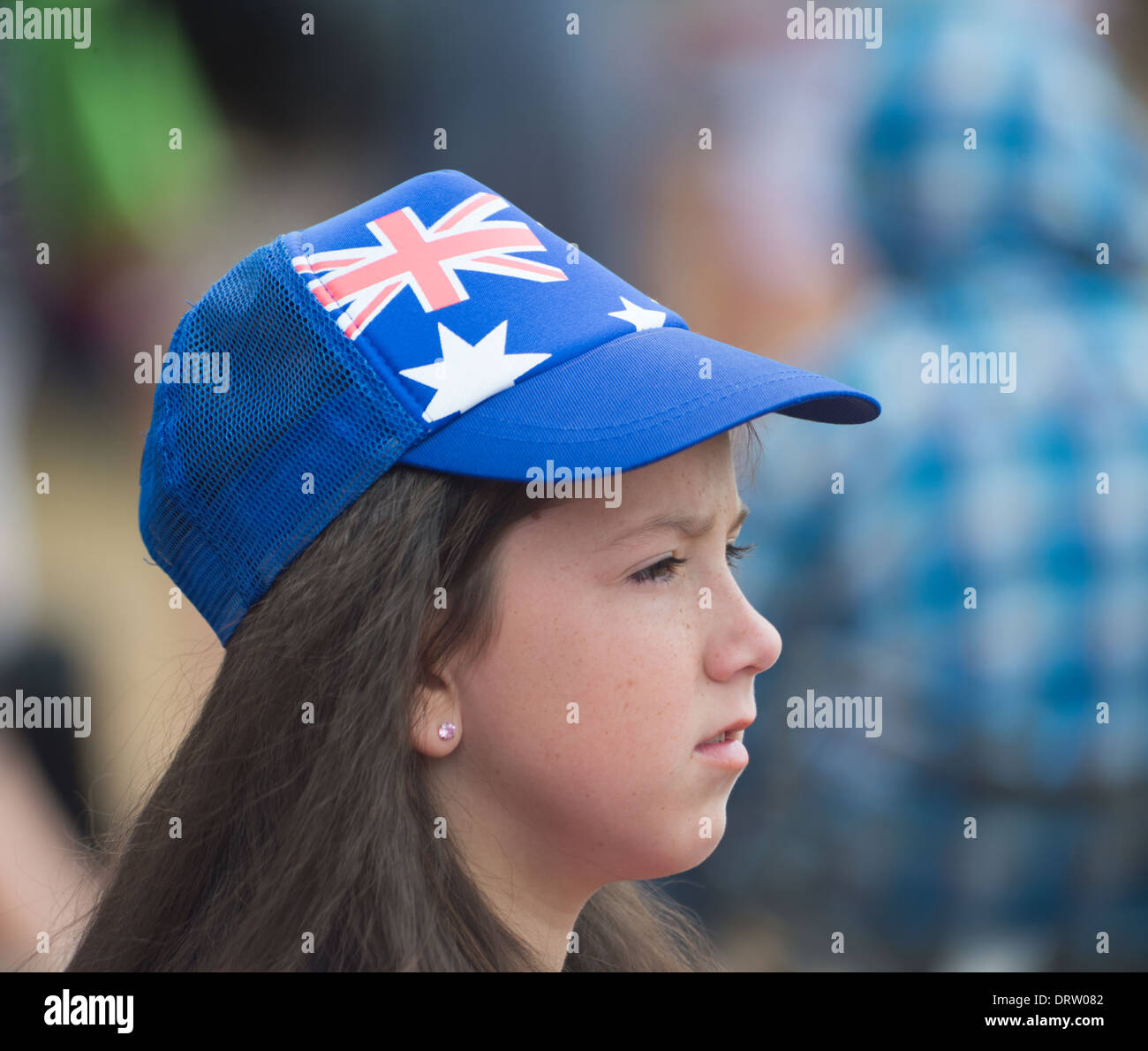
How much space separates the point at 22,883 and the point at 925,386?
8.95 feet

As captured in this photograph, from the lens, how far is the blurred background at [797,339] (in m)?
2.94

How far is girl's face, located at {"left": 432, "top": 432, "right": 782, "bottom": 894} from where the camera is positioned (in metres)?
1.21

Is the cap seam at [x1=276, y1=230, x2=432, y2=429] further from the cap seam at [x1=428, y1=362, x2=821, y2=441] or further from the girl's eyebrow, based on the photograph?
the girl's eyebrow

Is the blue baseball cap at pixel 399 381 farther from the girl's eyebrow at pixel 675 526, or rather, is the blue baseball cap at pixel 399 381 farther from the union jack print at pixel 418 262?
the girl's eyebrow at pixel 675 526

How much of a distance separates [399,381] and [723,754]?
559 millimetres

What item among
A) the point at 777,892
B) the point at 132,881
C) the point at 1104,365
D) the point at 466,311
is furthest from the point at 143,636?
the point at 1104,365

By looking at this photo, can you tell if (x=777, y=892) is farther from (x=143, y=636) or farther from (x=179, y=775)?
(x=179, y=775)

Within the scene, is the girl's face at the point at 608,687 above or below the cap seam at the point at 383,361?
below

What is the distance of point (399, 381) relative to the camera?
1.20 metres

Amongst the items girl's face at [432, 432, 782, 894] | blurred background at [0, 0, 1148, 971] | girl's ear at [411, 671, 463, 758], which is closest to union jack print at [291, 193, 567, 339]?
girl's face at [432, 432, 782, 894]

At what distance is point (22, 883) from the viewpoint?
110 inches

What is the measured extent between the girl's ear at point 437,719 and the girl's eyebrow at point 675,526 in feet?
0.78

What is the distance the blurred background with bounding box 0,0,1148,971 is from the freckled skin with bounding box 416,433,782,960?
6.06 feet

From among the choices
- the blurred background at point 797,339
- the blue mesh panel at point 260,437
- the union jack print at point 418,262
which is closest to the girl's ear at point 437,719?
the blue mesh panel at point 260,437
